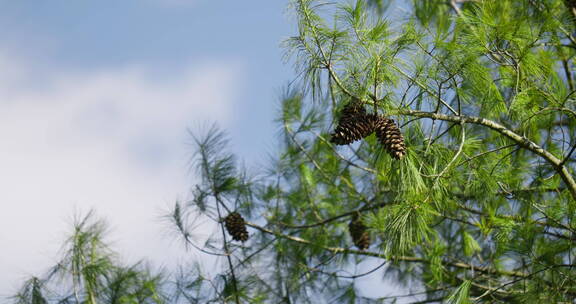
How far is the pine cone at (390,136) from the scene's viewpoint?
1911mm

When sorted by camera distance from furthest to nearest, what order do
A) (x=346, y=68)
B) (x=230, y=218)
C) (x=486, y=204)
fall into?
1. (x=230, y=218)
2. (x=486, y=204)
3. (x=346, y=68)

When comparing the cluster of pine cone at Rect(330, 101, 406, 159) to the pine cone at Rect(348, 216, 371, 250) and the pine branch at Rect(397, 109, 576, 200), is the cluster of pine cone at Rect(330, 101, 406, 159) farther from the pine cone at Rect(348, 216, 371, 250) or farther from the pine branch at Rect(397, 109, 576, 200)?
the pine cone at Rect(348, 216, 371, 250)

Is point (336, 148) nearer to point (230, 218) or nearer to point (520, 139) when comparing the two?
point (230, 218)

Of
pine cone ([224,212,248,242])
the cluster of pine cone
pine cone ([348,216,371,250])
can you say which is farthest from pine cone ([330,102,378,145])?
pine cone ([348,216,371,250])

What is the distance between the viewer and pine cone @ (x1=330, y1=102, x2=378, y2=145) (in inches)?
74.3

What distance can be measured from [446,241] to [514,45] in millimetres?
1455

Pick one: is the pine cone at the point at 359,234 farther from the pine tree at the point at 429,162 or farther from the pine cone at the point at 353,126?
the pine cone at the point at 353,126

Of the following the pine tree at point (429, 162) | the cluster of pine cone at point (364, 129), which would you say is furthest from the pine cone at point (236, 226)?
the cluster of pine cone at point (364, 129)

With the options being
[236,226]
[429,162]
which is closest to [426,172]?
[429,162]

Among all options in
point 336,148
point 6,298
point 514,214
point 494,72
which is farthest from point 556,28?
point 6,298

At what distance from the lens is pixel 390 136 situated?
191cm

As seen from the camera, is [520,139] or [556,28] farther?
[556,28]

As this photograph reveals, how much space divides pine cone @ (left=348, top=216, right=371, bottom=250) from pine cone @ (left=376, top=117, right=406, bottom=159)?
1.55 meters

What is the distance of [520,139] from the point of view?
2053 millimetres
